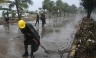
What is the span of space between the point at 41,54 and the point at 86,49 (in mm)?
1890

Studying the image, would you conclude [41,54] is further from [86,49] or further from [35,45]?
[86,49]

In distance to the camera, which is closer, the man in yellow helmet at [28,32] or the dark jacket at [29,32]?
the man in yellow helmet at [28,32]

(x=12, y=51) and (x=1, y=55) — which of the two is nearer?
(x=1, y=55)

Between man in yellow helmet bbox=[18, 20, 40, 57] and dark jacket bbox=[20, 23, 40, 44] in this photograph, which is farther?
dark jacket bbox=[20, 23, 40, 44]

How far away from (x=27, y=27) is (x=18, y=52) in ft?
6.23

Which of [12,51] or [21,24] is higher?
[21,24]

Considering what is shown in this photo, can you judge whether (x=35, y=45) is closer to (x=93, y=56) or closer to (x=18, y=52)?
(x=18, y=52)


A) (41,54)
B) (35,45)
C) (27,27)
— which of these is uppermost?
(27,27)

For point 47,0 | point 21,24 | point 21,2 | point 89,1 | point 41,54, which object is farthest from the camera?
point 47,0

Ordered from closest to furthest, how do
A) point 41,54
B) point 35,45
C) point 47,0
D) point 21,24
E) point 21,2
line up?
point 21,24 < point 35,45 < point 41,54 < point 21,2 < point 47,0

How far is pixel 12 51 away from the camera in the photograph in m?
9.06

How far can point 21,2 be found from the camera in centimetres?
3759

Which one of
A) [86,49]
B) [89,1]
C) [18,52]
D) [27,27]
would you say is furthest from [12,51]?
[89,1]

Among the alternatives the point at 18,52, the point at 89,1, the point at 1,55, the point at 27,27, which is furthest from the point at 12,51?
the point at 89,1
